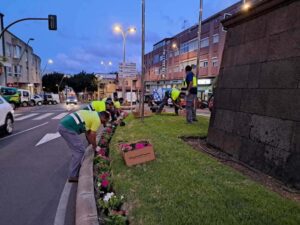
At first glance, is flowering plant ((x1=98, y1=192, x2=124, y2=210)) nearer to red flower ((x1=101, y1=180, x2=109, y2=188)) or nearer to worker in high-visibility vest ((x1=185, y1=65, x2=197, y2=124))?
red flower ((x1=101, y1=180, x2=109, y2=188))

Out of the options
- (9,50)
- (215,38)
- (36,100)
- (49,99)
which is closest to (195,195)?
(215,38)

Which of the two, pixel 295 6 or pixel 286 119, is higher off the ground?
pixel 295 6

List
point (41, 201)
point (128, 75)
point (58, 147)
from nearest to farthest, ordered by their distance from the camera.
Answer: point (41, 201), point (58, 147), point (128, 75)

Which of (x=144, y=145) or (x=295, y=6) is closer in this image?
(x=295, y=6)

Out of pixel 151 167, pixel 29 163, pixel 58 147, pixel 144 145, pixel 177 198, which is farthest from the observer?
pixel 58 147

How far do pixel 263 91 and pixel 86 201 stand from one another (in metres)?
3.68

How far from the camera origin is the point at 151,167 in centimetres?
480

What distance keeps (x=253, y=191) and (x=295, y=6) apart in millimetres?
3199

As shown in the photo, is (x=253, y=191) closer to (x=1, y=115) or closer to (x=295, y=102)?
(x=295, y=102)

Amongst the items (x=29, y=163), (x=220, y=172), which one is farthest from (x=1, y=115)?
(x=220, y=172)

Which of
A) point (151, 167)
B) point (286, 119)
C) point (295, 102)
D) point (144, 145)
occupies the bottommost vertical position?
point (151, 167)

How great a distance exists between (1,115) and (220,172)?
8986mm

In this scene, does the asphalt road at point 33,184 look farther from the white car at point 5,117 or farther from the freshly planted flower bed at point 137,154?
the white car at point 5,117

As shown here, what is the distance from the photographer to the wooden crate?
16.5 feet
